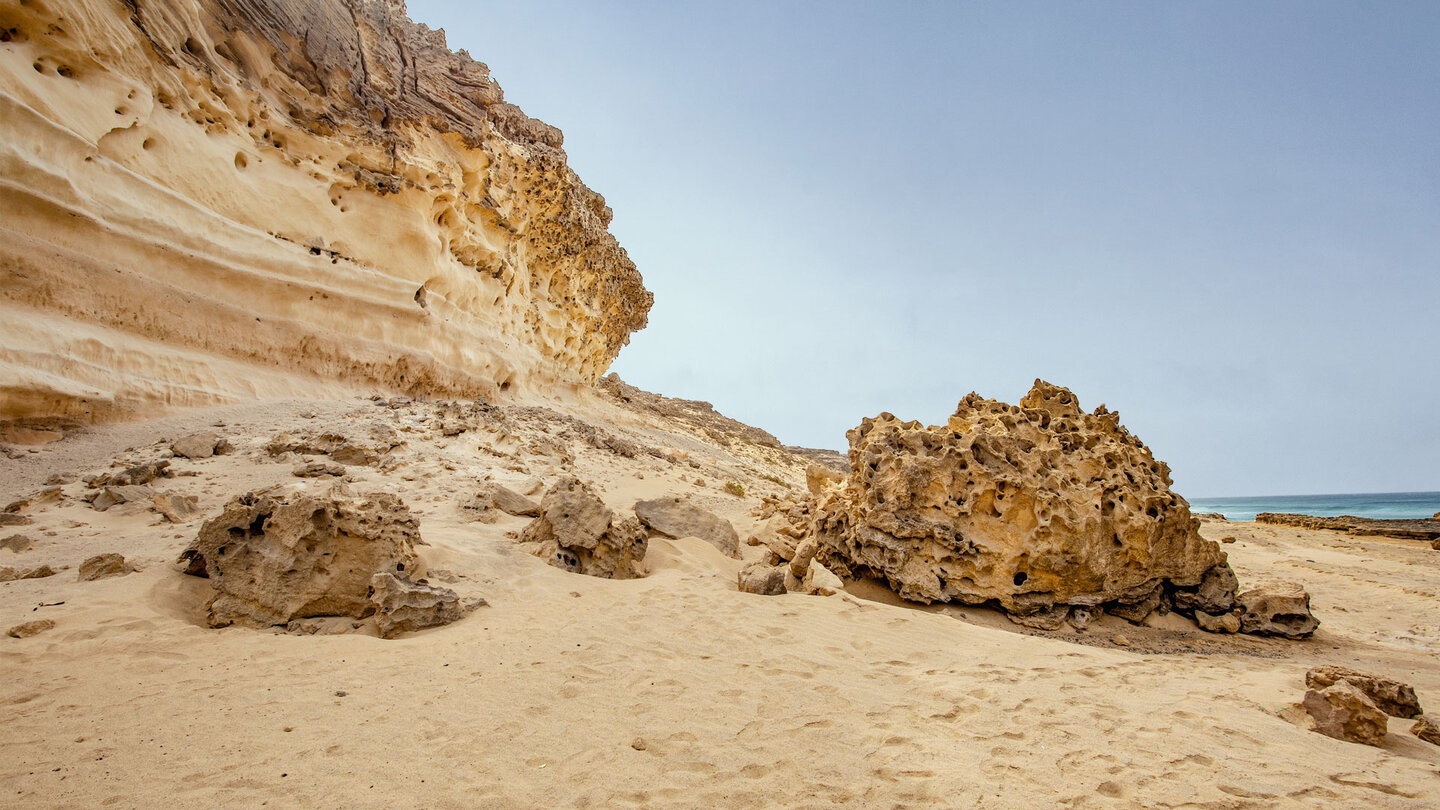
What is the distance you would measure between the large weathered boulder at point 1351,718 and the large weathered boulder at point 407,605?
535 centimetres

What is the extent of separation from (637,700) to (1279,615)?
6.52 m

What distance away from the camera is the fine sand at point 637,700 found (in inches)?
97.7

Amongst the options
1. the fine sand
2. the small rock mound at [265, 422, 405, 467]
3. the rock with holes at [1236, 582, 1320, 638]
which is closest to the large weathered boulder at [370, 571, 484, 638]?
the fine sand

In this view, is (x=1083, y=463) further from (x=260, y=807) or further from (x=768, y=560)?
(x=260, y=807)

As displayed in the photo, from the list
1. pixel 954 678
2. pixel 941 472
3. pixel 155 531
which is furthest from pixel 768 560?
pixel 155 531

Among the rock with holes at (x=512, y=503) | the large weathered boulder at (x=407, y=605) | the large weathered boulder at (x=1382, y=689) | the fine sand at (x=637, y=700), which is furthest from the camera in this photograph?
the rock with holes at (x=512, y=503)

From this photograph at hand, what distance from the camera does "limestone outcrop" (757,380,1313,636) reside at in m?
5.83

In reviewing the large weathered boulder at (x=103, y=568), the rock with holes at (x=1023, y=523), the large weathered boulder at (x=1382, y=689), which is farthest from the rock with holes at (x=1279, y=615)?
the large weathered boulder at (x=103, y=568)

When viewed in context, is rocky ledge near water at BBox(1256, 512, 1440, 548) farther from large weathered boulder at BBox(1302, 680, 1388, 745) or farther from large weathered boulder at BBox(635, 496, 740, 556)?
large weathered boulder at BBox(635, 496, 740, 556)

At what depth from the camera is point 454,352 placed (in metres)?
14.9

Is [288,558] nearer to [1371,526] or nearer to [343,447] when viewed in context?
[343,447]

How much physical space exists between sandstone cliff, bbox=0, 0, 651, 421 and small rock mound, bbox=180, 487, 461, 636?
5.42 m

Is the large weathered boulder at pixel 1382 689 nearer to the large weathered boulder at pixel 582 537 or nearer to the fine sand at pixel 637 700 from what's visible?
the fine sand at pixel 637 700

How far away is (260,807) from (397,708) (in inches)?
33.5
